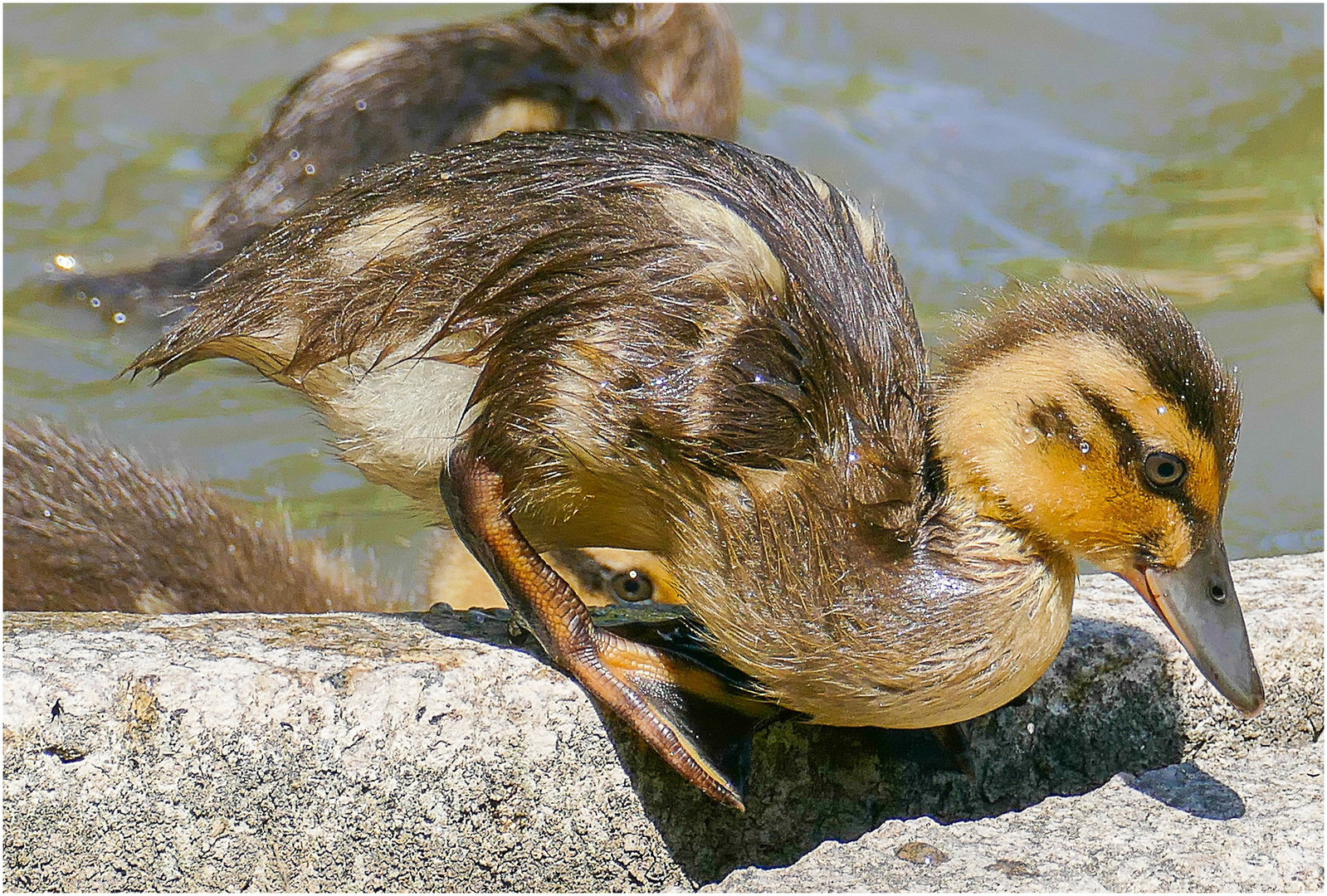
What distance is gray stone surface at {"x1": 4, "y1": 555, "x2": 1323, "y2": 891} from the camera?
2750 millimetres

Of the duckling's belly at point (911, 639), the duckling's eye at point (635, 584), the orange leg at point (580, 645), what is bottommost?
the duckling's eye at point (635, 584)

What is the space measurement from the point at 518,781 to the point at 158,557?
2011 mm

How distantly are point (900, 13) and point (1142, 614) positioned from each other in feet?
21.6

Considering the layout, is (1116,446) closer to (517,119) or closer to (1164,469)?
(1164,469)

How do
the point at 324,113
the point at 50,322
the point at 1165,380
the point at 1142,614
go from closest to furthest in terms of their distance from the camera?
1. the point at 1165,380
2. the point at 1142,614
3. the point at 324,113
4. the point at 50,322

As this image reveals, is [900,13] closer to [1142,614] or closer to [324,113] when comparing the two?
[324,113]

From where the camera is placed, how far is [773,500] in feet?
9.60

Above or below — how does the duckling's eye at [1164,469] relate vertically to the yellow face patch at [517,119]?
above

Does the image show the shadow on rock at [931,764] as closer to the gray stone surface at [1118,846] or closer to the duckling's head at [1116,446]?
the gray stone surface at [1118,846]

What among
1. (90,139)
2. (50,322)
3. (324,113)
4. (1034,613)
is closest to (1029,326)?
(1034,613)

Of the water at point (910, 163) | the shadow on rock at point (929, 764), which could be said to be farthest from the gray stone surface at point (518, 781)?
the water at point (910, 163)

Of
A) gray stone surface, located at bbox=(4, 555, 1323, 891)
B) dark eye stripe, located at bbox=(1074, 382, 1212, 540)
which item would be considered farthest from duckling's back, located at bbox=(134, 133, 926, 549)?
gray stone surface, located at bbox=(4, 555, 1323, 891)

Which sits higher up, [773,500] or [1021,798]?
[773,500]

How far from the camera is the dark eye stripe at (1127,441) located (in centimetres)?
285
